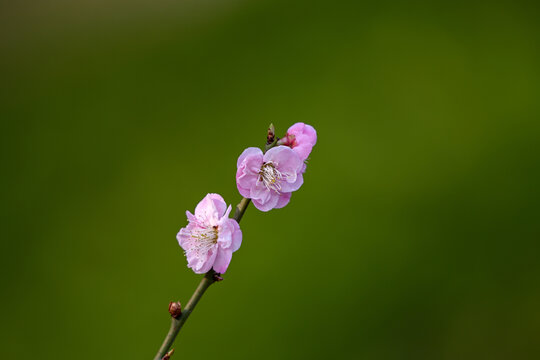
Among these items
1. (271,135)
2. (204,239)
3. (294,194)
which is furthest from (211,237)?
(294,194)

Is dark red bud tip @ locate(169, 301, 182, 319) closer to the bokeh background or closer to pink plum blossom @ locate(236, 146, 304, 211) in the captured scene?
pink plum blossom @ locate(236, 146, 304, 211)

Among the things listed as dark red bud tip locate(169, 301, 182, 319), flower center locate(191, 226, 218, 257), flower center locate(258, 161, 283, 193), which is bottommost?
dark red bud tip locate(169, 301, 182, 319)

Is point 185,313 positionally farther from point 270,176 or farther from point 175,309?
point 270,176

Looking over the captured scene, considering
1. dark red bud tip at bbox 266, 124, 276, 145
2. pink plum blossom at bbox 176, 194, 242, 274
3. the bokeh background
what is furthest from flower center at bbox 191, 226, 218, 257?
the bokeh background

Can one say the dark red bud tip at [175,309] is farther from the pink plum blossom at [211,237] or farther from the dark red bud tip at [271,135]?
the dark red bud tip at [271,135]

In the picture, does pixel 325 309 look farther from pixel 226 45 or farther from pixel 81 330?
pixel 226 45

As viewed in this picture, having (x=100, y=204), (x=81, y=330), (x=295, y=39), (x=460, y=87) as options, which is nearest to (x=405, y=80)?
(x=460, y=87)
